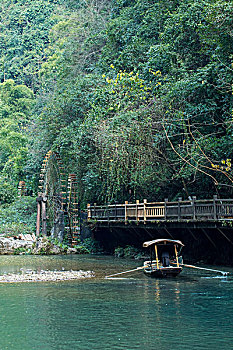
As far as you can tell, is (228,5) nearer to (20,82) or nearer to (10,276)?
(10,276)

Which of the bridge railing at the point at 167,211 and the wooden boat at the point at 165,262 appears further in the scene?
the bridge railing at the point at 167,211

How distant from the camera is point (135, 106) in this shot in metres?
27.2

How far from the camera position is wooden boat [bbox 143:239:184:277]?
719 inches

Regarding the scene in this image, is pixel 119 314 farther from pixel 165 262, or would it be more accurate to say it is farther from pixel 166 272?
pixel 165 262

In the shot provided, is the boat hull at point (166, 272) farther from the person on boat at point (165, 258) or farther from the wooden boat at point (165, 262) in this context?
the person on boat at point (165, 258)

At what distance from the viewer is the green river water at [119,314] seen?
9.59 metres

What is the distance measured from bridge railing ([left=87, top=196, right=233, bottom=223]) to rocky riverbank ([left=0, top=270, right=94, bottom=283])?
524 centimetres

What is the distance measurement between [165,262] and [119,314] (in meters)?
7.29

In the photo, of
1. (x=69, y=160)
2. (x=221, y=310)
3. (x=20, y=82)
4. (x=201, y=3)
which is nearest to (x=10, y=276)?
(x=221, y=310)

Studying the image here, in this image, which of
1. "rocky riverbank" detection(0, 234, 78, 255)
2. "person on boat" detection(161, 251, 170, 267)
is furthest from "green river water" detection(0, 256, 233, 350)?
"rocky riverbank" detection(0, 234, 78, 255)

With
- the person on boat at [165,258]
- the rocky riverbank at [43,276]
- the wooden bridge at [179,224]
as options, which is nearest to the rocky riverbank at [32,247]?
the wooden bridge at [179,224]

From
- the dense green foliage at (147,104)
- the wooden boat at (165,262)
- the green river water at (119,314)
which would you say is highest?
the dense green foliage at (147,104)

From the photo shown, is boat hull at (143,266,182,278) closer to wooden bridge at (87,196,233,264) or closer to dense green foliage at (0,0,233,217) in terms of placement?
wooden bridge at (87,196,233,264)

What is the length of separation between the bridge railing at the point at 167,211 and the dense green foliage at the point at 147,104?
1013 millimetres
